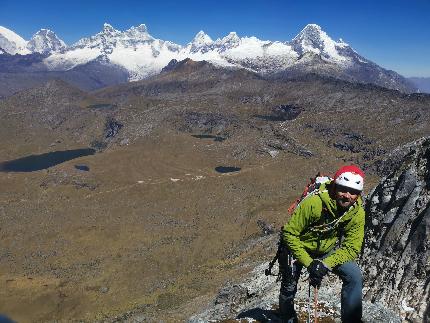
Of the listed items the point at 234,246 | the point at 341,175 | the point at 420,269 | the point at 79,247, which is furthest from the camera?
the point at 79,247

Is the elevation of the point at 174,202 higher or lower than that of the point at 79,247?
higher

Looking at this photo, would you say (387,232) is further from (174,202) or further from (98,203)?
(98,203)

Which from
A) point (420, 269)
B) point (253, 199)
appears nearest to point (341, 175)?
point (420, 269)

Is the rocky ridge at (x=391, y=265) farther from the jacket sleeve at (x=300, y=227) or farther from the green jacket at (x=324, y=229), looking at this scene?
the jacket sleeve at (x=300, y=227)

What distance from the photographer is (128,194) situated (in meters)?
170

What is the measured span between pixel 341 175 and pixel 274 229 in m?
104

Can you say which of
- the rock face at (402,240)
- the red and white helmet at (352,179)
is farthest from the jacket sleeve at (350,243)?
the rock face at (402,240)

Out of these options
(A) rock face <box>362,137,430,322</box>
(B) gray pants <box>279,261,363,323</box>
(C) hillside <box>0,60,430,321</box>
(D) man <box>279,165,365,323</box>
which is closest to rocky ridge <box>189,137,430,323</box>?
(A) rock face <box>362,137,430,322</box>

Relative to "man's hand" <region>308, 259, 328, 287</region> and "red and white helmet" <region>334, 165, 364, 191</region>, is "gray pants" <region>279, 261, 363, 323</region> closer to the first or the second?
"man's hand" <region>308, 259, 328, 287</region>

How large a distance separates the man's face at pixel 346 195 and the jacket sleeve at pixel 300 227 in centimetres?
69

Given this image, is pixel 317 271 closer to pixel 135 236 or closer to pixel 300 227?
pixel 300 227

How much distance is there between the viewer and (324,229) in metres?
12.5

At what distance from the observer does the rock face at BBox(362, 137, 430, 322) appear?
2146 centimetres

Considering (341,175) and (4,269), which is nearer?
(341,175)
